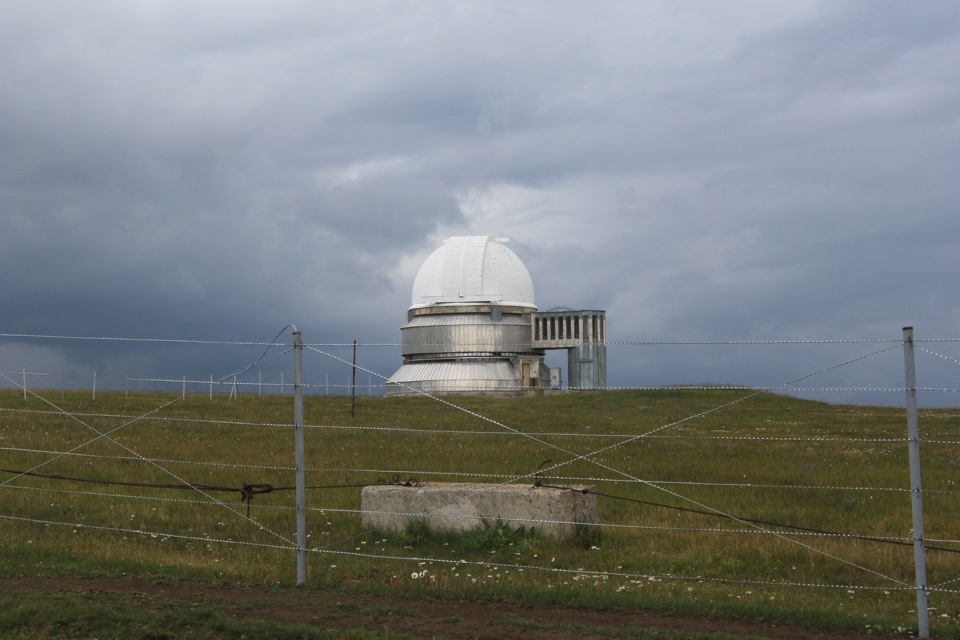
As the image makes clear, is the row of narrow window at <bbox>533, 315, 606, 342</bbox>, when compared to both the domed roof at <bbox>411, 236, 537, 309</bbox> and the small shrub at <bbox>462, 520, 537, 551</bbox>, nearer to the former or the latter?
the domed roof at <bbox>411, 236, 537, 309</bbox>

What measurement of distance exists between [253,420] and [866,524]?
20.1 metres

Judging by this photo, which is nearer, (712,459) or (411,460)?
(411,460)

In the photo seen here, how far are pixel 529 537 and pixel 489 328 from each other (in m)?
53.7

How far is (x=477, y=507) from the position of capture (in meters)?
14.1

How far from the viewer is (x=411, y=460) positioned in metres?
21.7

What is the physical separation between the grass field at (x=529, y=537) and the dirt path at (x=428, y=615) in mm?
364

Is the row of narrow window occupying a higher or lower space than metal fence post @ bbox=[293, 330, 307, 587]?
higher

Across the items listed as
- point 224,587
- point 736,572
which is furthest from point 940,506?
point 224,587

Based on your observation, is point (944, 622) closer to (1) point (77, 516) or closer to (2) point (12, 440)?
(1) point (77, 516)

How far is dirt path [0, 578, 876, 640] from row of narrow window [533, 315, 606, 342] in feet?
190

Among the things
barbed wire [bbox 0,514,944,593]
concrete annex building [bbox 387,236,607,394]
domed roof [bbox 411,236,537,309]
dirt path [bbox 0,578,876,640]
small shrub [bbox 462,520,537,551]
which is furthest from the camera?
domed roof [bbox 411,236,537,309]

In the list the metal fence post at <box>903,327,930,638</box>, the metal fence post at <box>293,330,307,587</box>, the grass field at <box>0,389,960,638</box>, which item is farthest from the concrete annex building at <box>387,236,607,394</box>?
the metal fence post at <box>903,327,930,638</box>

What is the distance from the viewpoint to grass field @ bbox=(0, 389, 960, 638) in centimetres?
1102

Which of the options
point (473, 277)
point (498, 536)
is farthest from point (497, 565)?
point (473, 277)
